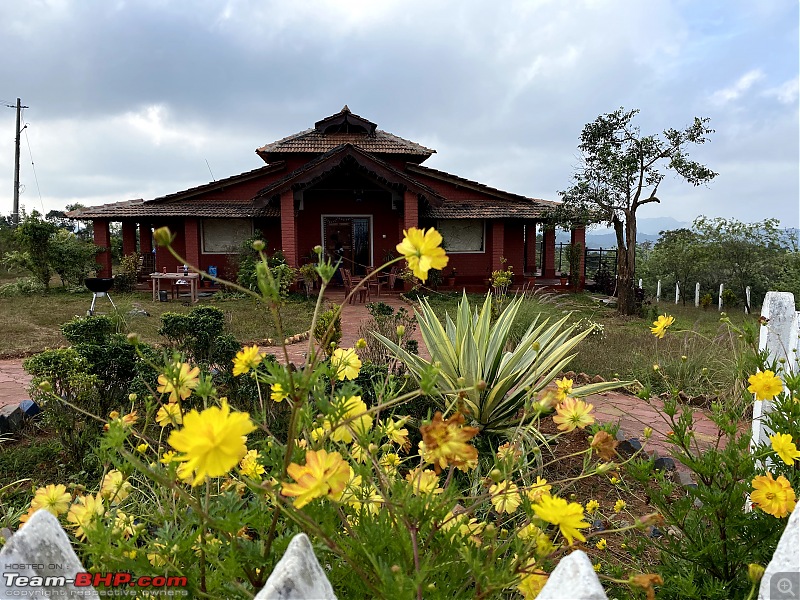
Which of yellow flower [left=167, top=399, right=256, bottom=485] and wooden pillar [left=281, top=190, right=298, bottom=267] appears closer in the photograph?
yellow flower [left=167, top=399, right=256, bottom=485]

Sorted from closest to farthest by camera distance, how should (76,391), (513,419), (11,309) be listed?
(513,419)
(76,391)
(11,309)

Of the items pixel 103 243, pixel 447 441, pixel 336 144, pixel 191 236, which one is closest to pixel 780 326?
pixel 447 441

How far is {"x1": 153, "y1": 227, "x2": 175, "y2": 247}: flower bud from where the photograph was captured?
77 centimetres

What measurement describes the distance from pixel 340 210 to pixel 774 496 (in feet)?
46.8

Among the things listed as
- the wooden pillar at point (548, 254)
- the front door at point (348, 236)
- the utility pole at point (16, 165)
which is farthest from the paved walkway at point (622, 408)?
the utility pole at point (16, 165)

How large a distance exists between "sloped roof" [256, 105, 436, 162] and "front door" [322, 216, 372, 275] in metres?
1.94

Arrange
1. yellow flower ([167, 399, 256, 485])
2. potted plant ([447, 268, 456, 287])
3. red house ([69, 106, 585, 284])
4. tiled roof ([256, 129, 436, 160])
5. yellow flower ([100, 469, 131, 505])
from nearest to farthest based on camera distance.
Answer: yellow flower ([167, 399, 256, 485]), yellow flower ([100, 469, 131, 505]), red house ([69, 106, 585, 284]), potted plant ([447, 268, 456, 287]), tiled roof ([256, 129, 436, 160])

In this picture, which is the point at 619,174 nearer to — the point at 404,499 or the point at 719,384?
the point at 719,384

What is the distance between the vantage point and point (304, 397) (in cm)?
84

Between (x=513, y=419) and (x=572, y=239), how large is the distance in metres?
13.2

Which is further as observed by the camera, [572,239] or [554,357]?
[572,239]

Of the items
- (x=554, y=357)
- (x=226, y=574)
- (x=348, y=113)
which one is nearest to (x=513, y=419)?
(x=554, y=357)

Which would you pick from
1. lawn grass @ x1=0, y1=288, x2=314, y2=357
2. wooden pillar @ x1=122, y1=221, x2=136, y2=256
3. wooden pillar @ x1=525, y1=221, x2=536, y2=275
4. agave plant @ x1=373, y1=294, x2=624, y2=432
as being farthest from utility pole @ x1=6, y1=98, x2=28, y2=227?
agave plant @ x1=373, y1=294, x2=624, y2=432

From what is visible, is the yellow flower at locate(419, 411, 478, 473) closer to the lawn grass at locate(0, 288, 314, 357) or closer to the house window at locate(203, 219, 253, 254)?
the lawn grass at locate(0, 288, 314, 357)
